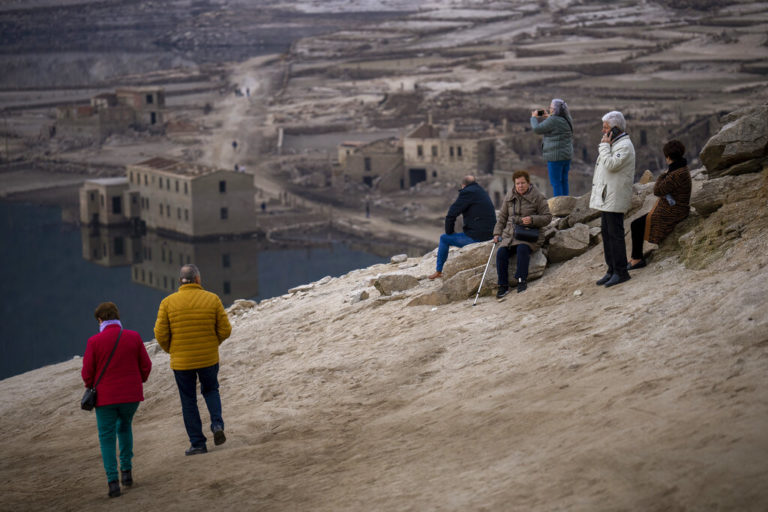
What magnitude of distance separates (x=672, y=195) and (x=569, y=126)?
2.25m

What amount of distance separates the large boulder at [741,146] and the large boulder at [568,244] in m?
1.27

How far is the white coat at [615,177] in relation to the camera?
24.8 feet

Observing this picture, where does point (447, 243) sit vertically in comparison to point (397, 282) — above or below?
above

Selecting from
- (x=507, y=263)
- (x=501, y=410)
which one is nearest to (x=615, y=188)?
(x=507, y=263)

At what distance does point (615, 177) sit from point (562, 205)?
175cm

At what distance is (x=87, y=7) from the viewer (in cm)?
11188

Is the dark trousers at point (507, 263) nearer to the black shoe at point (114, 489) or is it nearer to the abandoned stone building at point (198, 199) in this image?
the black shoe at point (114, 489)

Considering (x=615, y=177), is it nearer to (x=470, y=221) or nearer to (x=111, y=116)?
(x=470, y=221)

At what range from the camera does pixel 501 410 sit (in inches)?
240

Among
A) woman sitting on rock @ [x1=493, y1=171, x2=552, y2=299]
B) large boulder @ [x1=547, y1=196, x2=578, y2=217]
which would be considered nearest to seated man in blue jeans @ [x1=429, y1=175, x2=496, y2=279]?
large boulder @ [x1=547, y1=196, x2=578, y2=217]

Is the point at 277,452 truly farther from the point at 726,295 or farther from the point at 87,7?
the point at 87,7

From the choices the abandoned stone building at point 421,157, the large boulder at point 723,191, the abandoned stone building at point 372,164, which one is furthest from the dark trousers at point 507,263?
the abandoned stone building at point 372,164

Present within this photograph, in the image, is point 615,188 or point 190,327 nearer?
point 190,327

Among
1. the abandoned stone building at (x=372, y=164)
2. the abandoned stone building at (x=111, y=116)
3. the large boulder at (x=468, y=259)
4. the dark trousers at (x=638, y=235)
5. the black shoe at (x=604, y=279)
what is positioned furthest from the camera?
the abandoned stone building at (x=111, y=116)
